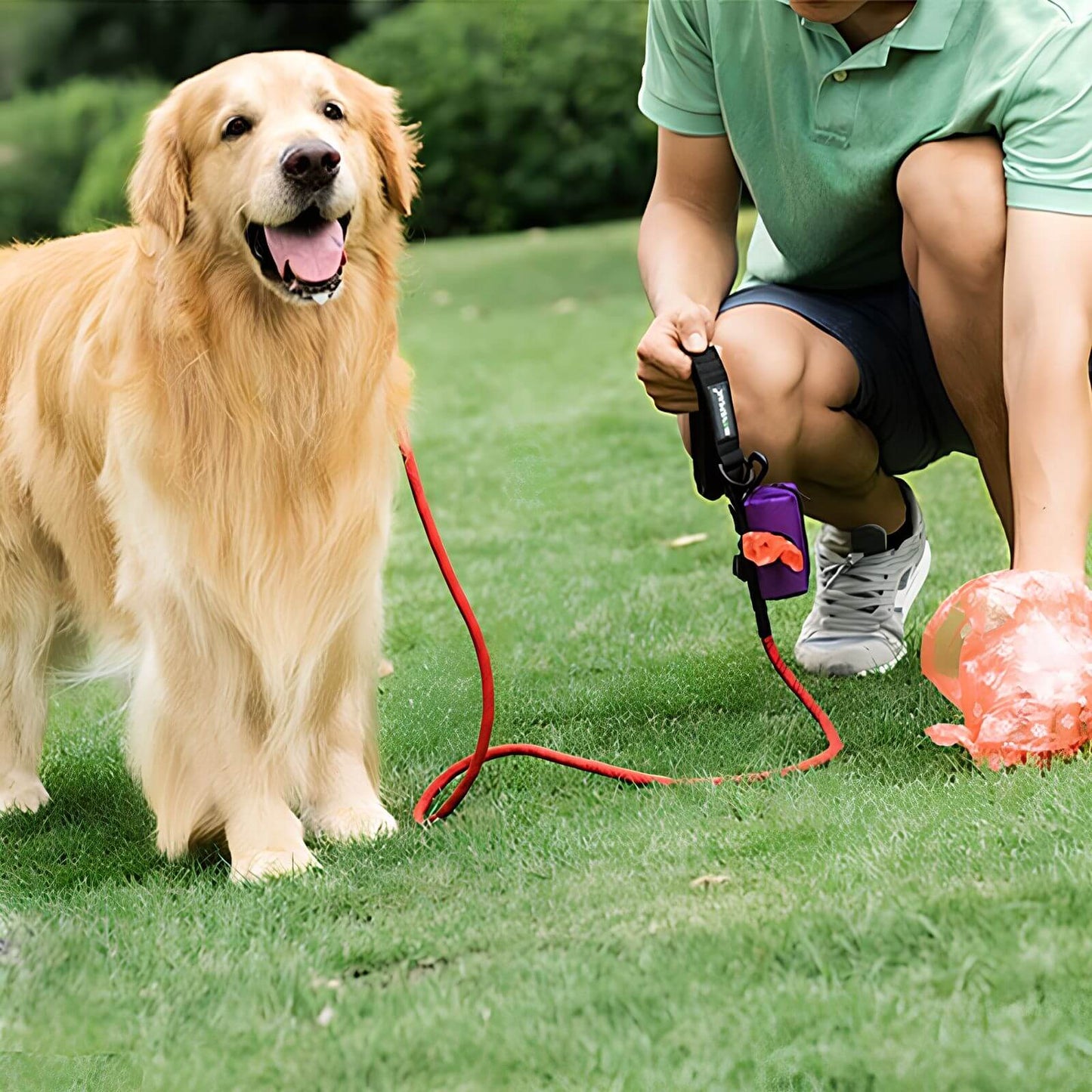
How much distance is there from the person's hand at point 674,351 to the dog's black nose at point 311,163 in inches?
21.6

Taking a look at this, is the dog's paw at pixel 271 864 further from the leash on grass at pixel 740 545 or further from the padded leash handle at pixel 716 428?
the padded leash handle at pixel 716 428

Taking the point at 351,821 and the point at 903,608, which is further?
the point at 903,608

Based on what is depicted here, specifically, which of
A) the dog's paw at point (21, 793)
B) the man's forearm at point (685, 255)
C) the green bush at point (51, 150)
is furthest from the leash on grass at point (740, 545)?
the green bush at point (51, 150)

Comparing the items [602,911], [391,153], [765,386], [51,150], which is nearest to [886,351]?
[765,386]

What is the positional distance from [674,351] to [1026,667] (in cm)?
73

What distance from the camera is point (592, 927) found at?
1746 millimetres

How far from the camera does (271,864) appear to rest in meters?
2.21

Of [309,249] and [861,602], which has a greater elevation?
[309,249]

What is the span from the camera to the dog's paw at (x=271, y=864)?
2.15 metres

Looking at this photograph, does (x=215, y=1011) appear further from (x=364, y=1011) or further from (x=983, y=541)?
(x=983, y=541)

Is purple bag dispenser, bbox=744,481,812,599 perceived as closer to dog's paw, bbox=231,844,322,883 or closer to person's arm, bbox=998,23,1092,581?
person's arm, bbox=998,23,1092,581

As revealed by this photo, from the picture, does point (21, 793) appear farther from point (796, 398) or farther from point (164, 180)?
point (796, 398)

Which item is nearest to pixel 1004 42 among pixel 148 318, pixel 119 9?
pixel 148 318

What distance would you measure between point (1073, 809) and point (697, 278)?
1.17m
